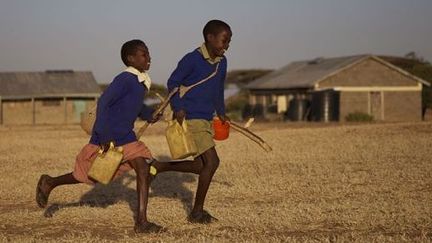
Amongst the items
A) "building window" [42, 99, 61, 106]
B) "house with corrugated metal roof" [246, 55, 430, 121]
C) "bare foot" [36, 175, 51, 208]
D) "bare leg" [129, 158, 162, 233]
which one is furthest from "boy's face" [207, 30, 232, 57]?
"building window" [42, 99, 61, 106]

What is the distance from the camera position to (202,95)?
21.8 feet

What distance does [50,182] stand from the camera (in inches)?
269

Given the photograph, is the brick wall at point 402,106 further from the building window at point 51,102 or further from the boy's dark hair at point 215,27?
the boy's dark hair at point 215,27

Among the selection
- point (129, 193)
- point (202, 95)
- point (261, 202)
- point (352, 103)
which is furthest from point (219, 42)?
point (352, 103)

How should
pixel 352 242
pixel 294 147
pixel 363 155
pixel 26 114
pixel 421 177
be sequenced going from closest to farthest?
pixel 352 242 < pixel 421 177 < pixel 363 155 < pixel 294 147 < pixel 26 114

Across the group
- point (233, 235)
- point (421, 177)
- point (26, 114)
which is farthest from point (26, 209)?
point (26, 114)

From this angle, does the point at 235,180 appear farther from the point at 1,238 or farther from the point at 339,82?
the point at 339,82

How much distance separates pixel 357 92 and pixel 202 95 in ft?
107

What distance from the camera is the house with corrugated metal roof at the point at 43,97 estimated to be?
44.8 metres

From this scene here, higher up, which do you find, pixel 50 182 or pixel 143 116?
pixel 143 116

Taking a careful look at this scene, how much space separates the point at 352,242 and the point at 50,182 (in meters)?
3.00

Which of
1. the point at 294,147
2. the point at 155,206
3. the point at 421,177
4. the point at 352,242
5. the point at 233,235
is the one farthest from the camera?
the point at 294,147

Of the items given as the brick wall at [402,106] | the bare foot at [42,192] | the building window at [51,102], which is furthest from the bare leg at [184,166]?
the building window at [51,102]

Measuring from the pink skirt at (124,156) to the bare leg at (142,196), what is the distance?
6 cm
